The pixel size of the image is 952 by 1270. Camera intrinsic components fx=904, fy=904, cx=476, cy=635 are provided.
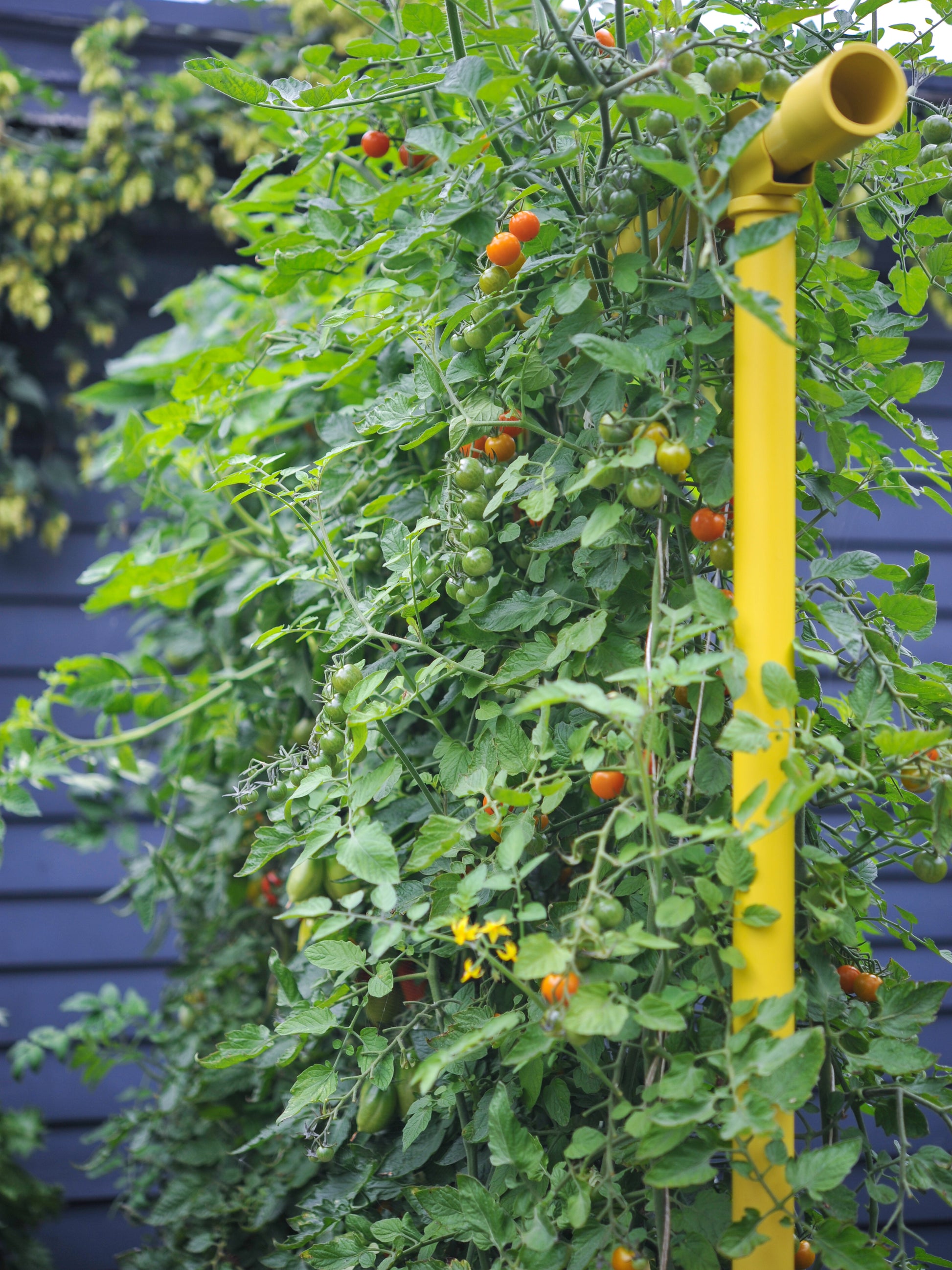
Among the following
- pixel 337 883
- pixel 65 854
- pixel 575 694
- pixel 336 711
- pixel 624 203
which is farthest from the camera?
pixel 65 854

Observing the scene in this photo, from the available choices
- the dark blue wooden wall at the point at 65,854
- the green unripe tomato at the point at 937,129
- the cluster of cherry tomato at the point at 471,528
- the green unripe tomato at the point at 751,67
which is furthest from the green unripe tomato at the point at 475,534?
the dark blue wooden wall at the point at 65,854

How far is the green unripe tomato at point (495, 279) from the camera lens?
27.9 inches

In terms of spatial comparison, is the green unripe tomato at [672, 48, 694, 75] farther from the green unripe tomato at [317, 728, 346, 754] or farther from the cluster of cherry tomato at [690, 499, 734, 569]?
the green unripe tomato at [317, 728, 346, 754]

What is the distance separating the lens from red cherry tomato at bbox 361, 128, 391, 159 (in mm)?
967

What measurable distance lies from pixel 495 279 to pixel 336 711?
0.37 meters

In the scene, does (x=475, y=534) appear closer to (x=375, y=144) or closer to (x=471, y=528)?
(x=471, y=528)

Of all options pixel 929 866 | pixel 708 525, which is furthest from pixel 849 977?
pixel 708 525

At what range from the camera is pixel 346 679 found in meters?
0.73

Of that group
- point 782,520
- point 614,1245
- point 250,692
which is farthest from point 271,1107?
point 782,520

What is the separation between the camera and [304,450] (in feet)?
4.60

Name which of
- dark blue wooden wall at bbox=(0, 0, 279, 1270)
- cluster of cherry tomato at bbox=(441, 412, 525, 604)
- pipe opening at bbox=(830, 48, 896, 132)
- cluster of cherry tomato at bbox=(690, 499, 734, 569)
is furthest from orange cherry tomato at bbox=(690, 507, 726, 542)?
dark blue wooden wall at bbox=(0, 0, 279, 1270)

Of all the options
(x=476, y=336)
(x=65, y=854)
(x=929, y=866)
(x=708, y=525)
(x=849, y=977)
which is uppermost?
(x=476, y=336)

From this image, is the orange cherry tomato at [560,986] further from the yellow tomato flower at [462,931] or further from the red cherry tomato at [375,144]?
the red cherry tomato at [375,144]

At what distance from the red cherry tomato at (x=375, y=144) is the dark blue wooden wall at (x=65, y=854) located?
54.6 inches
